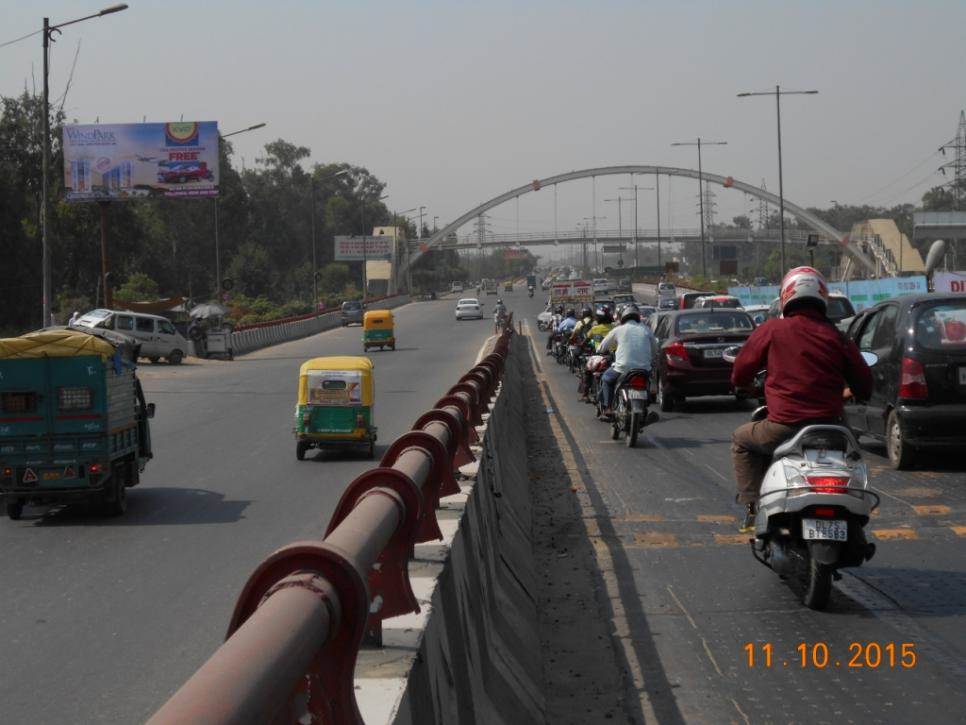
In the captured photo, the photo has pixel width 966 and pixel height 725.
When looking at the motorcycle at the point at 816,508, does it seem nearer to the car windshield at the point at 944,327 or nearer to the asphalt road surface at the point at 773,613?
the asphalt road surface at the point at 773,613

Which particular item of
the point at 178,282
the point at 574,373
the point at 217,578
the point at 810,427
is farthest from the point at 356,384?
the point at 178,282

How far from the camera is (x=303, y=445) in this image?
58.9 ft

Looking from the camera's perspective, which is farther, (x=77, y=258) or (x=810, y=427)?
(x=77, y=258)

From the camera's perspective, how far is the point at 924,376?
12.7 meters

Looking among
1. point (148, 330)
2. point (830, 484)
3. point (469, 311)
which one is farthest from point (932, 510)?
point (469, 311)

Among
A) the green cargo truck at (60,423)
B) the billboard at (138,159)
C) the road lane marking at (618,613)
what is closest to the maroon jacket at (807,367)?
the road lane marking at (618,613)

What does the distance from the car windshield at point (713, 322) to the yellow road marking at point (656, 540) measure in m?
12.1

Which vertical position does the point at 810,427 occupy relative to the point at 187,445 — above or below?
above

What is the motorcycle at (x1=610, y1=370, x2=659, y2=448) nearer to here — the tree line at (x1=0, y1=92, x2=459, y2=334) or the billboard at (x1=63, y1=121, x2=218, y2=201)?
the tree line at (x1=0, y1=92, x2=459, y2=334)

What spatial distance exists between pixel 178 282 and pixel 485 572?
113945 mm

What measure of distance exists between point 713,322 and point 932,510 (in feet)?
38.6

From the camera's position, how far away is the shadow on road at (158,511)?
43.1ft

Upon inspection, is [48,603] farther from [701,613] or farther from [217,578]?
[701,613]

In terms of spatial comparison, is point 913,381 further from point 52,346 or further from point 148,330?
point 148,330
